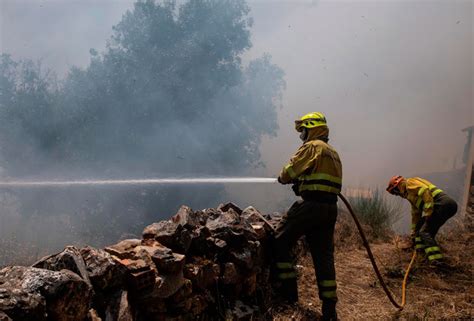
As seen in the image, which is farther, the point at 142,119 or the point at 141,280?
the point at 142,119

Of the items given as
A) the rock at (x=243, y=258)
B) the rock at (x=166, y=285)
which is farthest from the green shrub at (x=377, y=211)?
the rock at (x=166, y=285)

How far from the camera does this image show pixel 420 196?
6.66m

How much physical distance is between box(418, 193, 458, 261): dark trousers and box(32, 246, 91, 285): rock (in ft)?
19.0

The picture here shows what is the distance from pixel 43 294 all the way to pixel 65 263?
32 cm

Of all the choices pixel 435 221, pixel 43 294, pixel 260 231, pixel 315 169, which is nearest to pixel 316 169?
pixel 315 169

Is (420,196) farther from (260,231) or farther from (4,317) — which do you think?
(4,317)

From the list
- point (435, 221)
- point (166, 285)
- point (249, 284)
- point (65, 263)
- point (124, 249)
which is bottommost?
point (249, 284)

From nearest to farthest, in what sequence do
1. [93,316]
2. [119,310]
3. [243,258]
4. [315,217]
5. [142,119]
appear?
[93,316] → [119,310] → [243,258] → [315,217] → [142,119]

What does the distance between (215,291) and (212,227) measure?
0.64 m

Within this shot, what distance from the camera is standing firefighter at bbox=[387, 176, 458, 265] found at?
6297mm

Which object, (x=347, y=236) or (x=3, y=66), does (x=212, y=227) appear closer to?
(x=347, y=236)

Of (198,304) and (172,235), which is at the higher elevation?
(172,235)

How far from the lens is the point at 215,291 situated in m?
3.49

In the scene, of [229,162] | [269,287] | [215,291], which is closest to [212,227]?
A: [215,291]
